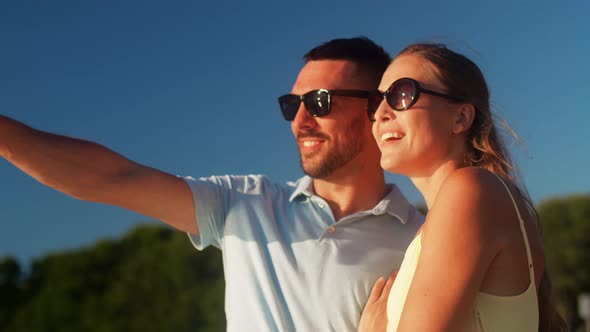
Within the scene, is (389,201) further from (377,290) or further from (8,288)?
A: (8,288)

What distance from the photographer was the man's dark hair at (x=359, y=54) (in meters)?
4.64

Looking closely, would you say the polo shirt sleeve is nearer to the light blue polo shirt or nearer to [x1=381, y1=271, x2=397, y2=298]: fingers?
the light blue polo shirt

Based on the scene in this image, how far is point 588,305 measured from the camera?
25.9 metres

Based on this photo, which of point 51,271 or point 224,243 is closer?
point 224,243

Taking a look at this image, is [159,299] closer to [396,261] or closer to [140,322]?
[140,322]

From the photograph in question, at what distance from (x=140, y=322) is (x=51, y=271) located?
20.4ft

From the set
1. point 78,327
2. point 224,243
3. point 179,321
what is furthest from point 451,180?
point 78,327

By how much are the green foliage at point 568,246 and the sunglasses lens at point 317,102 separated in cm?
2678

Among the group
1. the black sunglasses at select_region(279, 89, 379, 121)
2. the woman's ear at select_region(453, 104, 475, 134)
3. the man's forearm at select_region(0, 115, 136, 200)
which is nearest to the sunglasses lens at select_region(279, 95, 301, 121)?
the black sunglasses at select_region(279, 89, 379, 121)

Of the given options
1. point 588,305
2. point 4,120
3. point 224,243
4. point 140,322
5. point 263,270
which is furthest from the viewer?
point 140,322

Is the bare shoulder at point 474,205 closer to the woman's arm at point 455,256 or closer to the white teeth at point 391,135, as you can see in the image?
the woman's arm at point 455,256

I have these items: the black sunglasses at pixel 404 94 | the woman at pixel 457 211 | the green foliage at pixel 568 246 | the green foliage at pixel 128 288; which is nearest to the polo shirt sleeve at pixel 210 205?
the woman at pixel 457 211

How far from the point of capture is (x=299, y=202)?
4.27 m

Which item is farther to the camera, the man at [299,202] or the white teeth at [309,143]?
the white teeth at [309,143]
